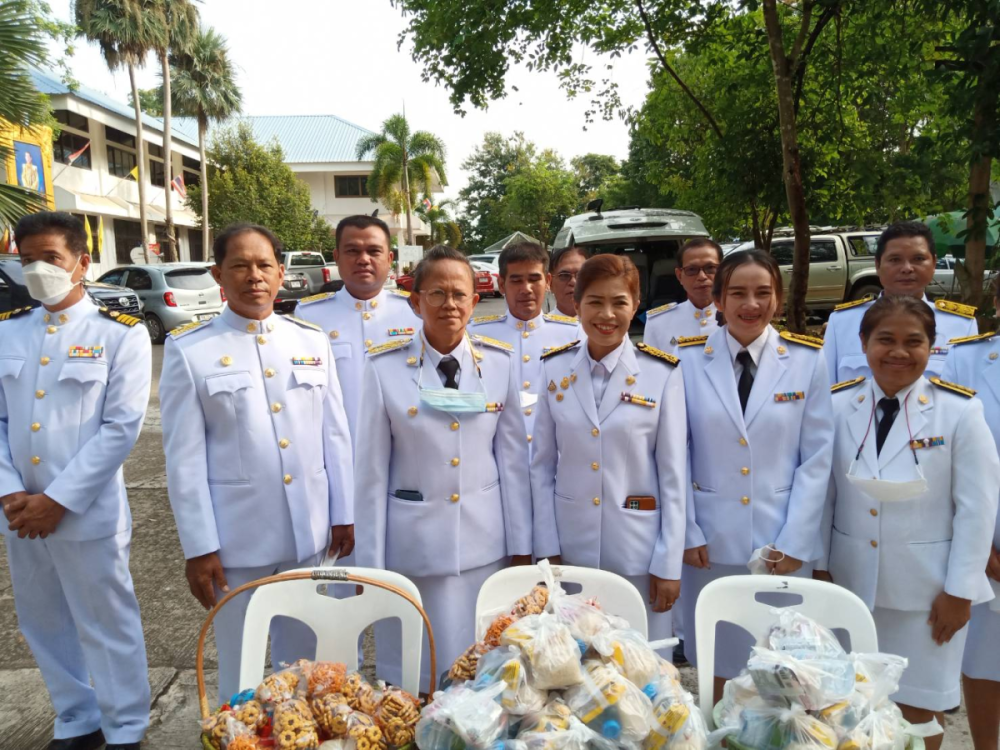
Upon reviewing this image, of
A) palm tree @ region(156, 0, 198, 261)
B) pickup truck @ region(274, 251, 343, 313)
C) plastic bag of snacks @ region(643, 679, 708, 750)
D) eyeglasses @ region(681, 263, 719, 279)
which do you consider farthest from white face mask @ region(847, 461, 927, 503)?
palm tree @ region(156, 0, 198, 261)

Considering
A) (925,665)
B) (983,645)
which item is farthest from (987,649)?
(925,665)

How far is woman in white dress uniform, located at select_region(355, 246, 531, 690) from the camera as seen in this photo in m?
2.21

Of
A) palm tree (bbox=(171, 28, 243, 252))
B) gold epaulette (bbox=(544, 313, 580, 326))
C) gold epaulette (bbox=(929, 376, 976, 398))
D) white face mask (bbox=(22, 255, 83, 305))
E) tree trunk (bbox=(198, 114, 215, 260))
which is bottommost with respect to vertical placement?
gold epaulette (bbox=(929, 376, 976, 398))

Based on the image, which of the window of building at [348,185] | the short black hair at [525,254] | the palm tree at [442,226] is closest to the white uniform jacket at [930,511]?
the short black hair at [525,254]

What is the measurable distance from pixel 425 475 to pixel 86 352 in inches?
51.0

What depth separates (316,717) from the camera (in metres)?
1.43

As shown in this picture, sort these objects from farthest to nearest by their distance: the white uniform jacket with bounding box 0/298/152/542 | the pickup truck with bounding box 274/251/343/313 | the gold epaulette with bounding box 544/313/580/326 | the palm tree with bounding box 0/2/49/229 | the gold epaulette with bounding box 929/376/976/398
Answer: the pickup truck with bounding box 274/251/343/313 → the palm tree with bounding box 0/2/49/229 → the gold epaulette with bounding box 544/313/580/326 → the white uniform jacket with bounding box 0/298/152/542 → the gold epaulette with bounding box 929/376/976/398

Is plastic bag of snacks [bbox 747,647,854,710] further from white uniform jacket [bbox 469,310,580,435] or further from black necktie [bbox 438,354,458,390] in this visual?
white uniform jacket [bbox 469,310,580,435]

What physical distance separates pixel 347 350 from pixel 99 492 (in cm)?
116

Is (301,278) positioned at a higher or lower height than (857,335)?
higher

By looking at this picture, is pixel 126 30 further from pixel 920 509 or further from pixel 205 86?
pixel 920 509

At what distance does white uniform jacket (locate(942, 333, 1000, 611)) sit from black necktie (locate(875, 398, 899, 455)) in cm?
45

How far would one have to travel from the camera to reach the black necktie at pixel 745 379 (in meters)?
2.36

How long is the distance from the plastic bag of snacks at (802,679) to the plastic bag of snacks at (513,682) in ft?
1.37
